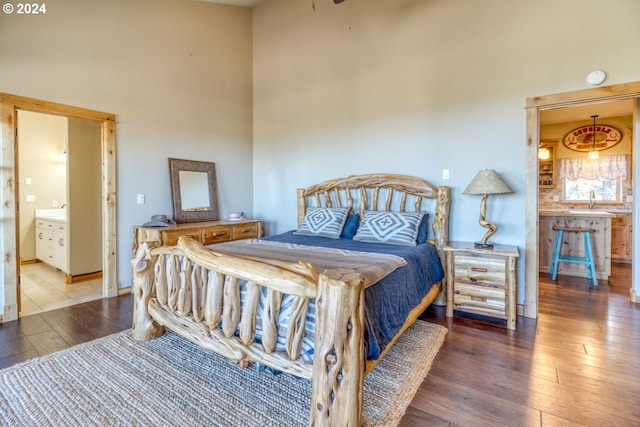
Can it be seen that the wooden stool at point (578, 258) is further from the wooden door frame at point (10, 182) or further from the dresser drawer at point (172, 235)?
the wooden door frame at point (10, 182)

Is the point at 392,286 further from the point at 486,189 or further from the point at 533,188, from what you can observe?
the point at 533,188

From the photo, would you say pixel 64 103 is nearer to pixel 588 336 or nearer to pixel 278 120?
pixel 278 120

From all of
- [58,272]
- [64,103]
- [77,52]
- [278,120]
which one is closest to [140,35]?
[77,52]

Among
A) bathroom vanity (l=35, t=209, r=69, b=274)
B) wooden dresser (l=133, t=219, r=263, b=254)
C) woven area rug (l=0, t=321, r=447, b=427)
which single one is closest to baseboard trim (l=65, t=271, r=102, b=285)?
bathroom vanity (l=35, t=209, r=69, b=274)

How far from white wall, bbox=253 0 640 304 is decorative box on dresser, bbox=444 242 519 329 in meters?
0.42

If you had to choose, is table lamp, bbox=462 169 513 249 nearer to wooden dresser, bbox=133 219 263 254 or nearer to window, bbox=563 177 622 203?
wooden dresser, bbox=133 219 263 254

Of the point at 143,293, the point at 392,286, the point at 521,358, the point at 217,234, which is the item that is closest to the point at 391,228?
the point at 392,286

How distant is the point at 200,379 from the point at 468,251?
245 cm

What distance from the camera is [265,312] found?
1.68m

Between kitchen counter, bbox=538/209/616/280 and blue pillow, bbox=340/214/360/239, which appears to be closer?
blue pillow, bbox=340/214/360/239

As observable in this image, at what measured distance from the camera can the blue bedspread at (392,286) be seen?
5.77 ft

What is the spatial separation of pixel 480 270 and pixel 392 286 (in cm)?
126

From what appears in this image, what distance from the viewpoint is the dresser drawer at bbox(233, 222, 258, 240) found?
4344 millimetres

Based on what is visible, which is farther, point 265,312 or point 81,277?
point 81,277
